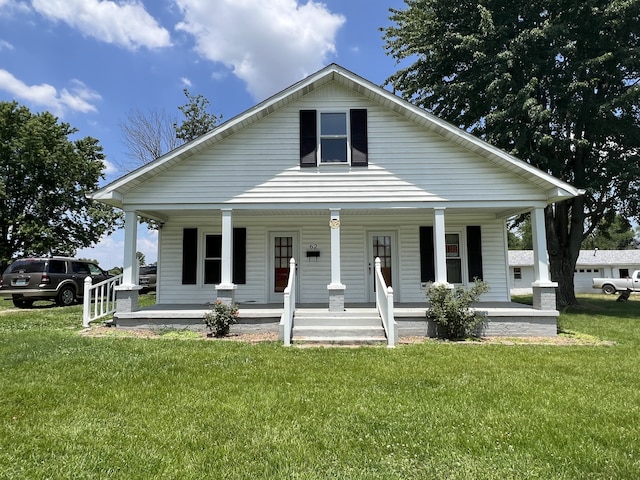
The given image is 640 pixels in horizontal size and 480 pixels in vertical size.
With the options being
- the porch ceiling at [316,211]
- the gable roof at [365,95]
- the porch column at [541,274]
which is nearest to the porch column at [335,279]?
the porch ceiling at [316,211]

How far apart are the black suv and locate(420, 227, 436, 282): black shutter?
44.0ft

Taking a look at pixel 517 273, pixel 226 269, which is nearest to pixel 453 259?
pixel 226 269

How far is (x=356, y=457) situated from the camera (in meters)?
3.14

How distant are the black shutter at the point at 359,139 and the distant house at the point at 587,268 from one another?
28.7m

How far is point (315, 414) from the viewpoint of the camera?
402 cm

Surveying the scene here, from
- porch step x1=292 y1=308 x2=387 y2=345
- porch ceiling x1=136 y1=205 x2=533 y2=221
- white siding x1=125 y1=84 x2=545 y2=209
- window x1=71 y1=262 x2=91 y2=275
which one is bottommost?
porch step x1=292 y1=308 x2=387 y2=345

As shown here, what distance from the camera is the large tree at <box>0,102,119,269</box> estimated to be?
28.0 meters

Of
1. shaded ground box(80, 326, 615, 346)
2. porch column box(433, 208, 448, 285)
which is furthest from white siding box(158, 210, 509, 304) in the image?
shaded ground box(80, 326, 615, 346)

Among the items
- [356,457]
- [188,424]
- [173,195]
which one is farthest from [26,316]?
[356,457]

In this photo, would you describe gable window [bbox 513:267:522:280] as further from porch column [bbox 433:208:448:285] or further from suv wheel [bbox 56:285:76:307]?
suv wheel [bbox 56:285:76:307]

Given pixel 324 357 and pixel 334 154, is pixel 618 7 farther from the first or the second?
pixel 324 357

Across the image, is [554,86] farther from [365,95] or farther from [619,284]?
[619,284]

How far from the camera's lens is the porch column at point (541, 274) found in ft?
30.3

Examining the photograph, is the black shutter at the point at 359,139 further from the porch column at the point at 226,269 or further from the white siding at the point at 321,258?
the porch column at the point at 226,269
